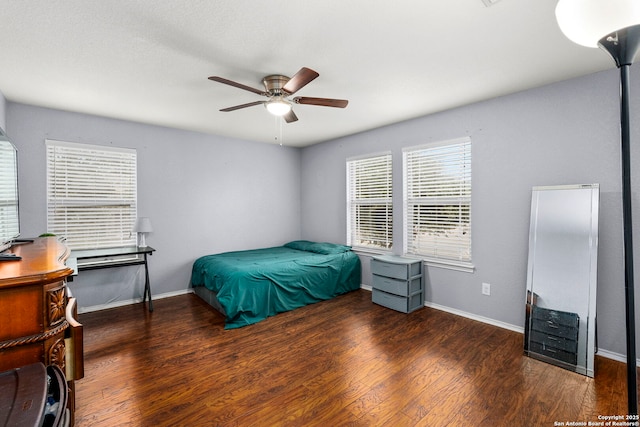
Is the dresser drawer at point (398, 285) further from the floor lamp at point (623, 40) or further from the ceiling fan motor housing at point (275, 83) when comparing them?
the floor lamp at point (623, 40)

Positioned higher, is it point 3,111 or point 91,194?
point 3,111

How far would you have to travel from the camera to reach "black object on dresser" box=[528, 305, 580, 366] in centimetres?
244

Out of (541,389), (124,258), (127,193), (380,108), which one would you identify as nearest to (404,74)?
(380,108)

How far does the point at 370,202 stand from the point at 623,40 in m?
3.87

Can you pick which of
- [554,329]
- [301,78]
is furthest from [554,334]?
[301,78]

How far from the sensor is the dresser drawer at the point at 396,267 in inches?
142

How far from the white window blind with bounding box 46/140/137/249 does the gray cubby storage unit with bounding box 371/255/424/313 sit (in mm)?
3353

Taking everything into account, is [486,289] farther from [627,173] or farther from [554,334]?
[627,173]

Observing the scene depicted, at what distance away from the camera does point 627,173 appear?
68 centimetres

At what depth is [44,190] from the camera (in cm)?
343

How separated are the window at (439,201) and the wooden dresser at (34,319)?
356 centimetres

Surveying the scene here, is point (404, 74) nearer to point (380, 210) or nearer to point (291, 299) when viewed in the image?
point (380, 210)

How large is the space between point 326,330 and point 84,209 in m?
3.31

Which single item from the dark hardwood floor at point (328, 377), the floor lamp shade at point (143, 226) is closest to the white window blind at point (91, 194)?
Answer: the floor lamp shade at point (143, 226)
